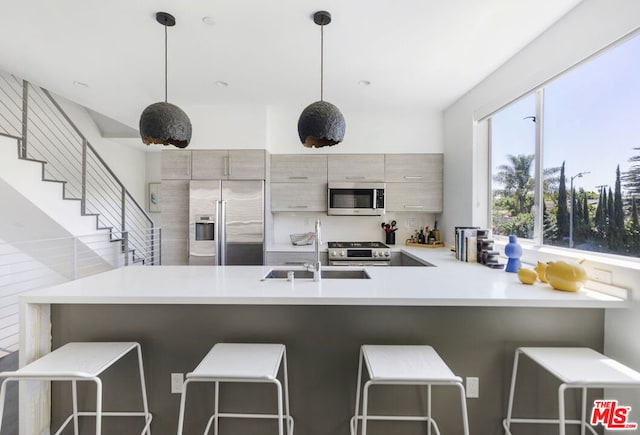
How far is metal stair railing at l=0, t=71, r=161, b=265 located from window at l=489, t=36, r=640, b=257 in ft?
14.1

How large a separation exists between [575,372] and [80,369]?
2.07 m

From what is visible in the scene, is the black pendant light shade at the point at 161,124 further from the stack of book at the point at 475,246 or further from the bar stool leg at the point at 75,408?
the stack of book at the point at 475,246

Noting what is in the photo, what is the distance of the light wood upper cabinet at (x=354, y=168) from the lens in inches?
150

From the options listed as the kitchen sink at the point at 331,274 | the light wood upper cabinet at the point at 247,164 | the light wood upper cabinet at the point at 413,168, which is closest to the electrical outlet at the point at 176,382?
the kitchen sink at the point at 331,274

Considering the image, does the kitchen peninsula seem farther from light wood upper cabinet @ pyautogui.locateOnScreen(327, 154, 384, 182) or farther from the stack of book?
light wood upper cabinet @ pyautogui.locateOnScreen(327, 154, 384, 182)

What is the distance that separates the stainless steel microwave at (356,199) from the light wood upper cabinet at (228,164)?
912mm

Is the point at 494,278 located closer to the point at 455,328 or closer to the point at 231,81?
the point at 455,328

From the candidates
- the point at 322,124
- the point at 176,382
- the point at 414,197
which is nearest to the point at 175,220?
the point at 176,382

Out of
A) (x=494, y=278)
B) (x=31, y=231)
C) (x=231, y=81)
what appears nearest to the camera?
(x=494, y=278)

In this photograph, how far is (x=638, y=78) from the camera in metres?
1.60

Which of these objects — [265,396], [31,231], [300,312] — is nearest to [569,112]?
[300,312]

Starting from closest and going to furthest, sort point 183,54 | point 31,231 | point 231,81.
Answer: point 183,54 → point 231,81 → point 31,231

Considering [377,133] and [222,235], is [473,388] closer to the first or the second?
[222,235]

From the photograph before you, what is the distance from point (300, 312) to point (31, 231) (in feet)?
12.4
